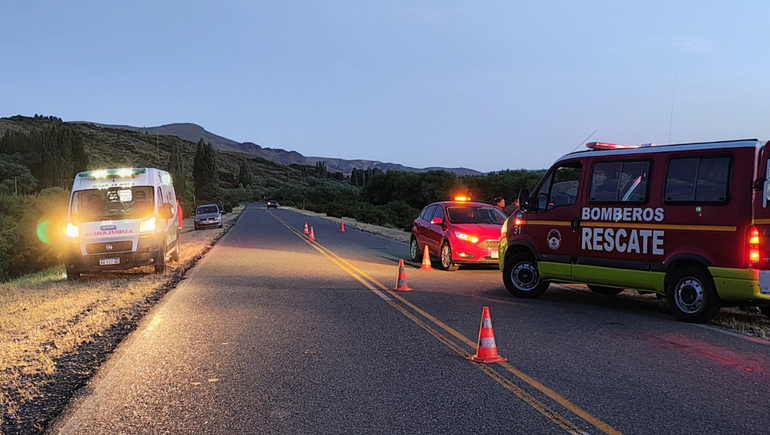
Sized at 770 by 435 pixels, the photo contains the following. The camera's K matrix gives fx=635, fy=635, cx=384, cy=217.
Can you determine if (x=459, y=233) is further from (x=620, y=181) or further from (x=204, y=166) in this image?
(x=204, y=166)

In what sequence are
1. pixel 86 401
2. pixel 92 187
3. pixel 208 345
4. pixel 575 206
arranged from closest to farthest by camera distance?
pixel 86 401, pixel 208 345, pixel 575 206, pixel 92 187

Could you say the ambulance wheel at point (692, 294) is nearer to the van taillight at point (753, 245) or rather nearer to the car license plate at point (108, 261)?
the van taillight at point (753, 245)

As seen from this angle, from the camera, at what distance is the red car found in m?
14.6

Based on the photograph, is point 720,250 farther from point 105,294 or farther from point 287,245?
point 287,245

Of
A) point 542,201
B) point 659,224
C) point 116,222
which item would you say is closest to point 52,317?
point 116,222

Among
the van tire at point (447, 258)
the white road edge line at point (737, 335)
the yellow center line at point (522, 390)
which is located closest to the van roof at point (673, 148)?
the white road edge line at point (737, 335)

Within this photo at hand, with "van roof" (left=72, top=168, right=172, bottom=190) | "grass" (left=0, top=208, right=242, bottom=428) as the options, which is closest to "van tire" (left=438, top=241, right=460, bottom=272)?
"grass" (left=0, top=208, right=242, bottom=428)

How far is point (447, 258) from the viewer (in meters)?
15.1

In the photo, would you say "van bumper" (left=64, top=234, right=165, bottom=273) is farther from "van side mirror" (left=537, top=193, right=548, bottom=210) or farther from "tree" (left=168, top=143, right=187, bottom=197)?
"tree" (left=168, top=143, right=187, bottom=197)

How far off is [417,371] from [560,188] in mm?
5425

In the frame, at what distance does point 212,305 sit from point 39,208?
3924 centimetres

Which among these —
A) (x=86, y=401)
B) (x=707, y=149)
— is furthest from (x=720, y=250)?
(x=86, y=401)

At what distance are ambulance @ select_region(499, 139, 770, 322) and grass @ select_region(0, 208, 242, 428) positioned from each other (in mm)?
6692

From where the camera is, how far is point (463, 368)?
625 cm
